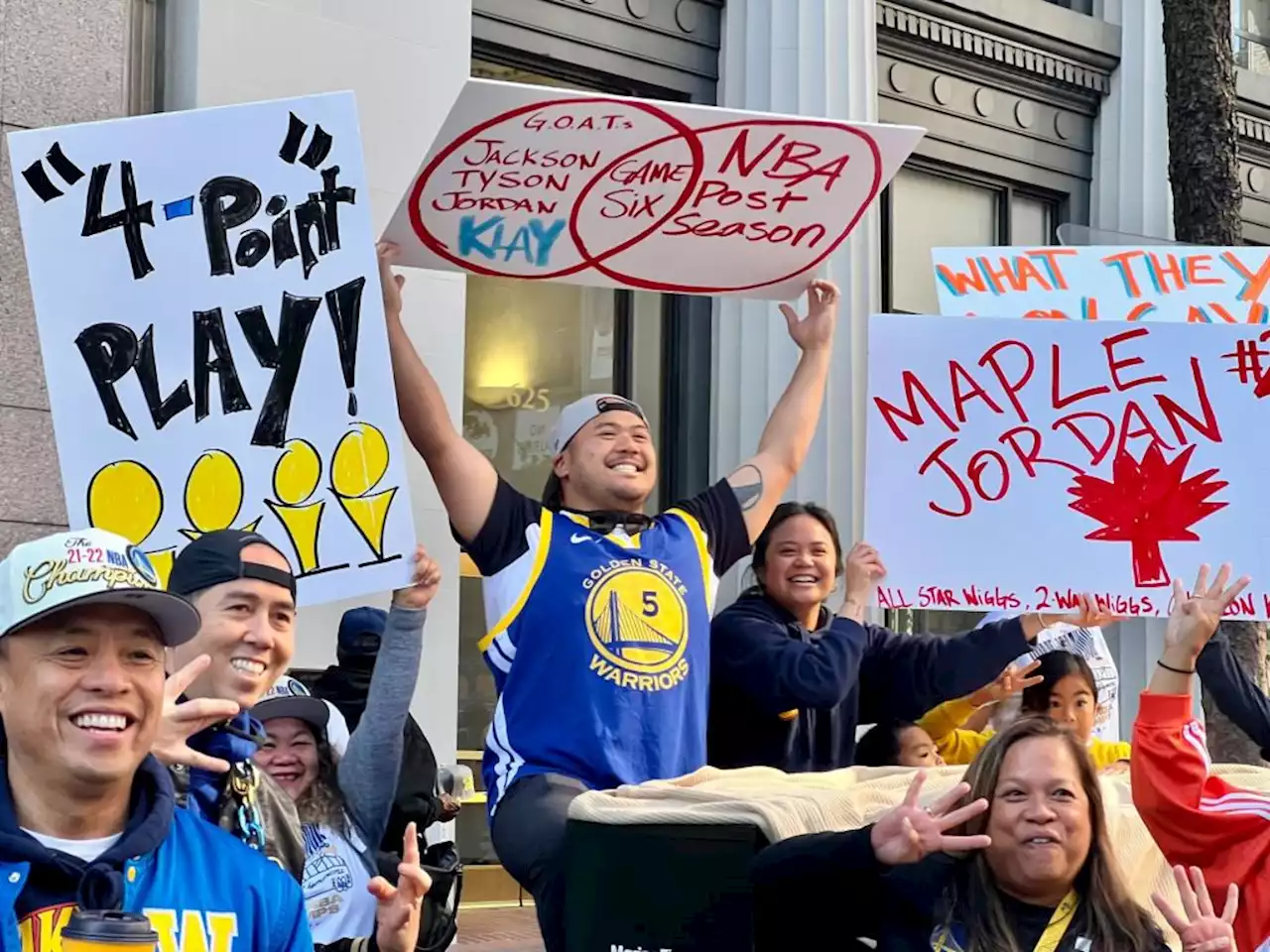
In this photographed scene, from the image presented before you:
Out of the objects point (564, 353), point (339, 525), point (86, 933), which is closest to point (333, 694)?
point (339, 525)

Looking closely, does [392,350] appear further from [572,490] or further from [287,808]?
[287,808]

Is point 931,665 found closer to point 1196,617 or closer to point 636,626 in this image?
point 636,626

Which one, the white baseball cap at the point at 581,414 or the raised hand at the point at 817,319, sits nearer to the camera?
the white baseball cap at the point at 581,414

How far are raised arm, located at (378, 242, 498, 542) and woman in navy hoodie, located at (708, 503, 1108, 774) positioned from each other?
72 centimetres

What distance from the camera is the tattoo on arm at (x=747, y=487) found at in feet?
17.5

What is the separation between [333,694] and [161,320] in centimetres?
109

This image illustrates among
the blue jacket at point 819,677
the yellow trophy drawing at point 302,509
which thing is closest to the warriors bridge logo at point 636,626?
the blue jacket at point 819,677

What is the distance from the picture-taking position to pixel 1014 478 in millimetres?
6215

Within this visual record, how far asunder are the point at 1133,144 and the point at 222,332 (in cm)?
916

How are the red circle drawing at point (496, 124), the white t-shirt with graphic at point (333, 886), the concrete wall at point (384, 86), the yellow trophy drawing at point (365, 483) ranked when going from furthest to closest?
the concrete wall at point (384, 86), the red circle drawing at point (496, 124), the yellow trophy drawing at point (365, 483), the white t-shirt with graphic at point (333, 886)

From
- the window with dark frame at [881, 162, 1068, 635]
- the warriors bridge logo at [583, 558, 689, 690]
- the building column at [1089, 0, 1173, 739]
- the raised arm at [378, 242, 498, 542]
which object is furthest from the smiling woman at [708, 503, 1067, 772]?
the building column at [1089, 0, 1173, 739]

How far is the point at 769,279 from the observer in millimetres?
6027

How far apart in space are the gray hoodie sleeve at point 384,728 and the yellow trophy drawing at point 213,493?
1.55 ft

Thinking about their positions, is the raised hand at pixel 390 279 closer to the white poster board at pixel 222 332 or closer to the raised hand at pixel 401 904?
the white poster board at pixel 222 332
